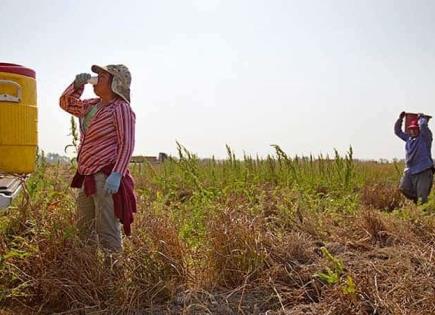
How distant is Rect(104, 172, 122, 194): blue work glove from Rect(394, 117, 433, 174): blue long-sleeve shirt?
15.9 feet

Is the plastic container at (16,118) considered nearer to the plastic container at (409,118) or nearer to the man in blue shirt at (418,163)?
the man in blue shirt at (418,163)

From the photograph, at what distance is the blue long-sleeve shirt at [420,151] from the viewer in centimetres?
677

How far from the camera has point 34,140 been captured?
12.2 ft

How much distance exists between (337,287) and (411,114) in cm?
494

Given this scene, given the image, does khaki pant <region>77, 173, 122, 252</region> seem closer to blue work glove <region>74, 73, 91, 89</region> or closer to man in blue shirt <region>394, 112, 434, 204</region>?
blue work glove <region>74, 73, 91, 89</region>

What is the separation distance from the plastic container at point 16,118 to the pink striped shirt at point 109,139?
54 centimetres

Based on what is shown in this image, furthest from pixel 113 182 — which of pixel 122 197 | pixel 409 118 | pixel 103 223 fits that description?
pixel 409 118

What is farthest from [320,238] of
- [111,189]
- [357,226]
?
[111,189]

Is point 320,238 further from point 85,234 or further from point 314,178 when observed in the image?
point 314,178

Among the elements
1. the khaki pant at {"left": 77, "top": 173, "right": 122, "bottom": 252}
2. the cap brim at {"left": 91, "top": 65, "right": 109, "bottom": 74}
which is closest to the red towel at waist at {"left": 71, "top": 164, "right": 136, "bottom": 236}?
the khaki pant at {"left": 77, "top": 173, "right": 122, "bottom": 252}

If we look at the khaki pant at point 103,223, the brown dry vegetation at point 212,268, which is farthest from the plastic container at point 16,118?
the khaki pant at point 103,223

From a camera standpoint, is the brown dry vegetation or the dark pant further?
the dark pant

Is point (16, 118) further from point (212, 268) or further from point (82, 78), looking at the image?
point (212, 268)

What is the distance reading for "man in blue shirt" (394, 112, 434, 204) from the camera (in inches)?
266
